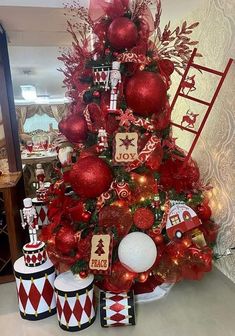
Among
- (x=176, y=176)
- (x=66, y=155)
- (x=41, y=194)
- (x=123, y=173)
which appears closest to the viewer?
(x=123, y=173)

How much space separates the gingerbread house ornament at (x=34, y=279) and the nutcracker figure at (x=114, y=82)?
0.59 metres

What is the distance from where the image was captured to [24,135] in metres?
2.20

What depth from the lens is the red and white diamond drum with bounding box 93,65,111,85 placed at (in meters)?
1.26

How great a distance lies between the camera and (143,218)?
4.12ft

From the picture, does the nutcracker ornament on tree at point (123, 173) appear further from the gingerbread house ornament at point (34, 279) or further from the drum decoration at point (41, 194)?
the drum decoration at point (41, 194)


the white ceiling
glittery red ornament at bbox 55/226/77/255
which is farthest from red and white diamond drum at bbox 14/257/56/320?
the white ceiling

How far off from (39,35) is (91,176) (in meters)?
1.37

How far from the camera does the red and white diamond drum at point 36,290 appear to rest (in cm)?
124

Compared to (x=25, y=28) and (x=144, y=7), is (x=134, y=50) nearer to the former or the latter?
(x=144, y=7)

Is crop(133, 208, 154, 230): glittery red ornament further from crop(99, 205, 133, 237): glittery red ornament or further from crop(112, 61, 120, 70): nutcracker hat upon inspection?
crop(112, 61, 120, 70): nutcracker hat

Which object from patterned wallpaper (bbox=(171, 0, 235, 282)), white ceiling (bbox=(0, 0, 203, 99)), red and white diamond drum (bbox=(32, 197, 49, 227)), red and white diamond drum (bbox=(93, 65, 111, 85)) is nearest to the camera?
red and white diamond drum (bbox=(93, 65, 111, 85))

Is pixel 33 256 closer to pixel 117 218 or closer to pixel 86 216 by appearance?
pixel 86 216

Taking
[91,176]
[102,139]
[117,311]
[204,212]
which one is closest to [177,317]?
[117,311]

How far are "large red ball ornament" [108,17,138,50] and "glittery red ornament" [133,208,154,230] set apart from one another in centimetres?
72
